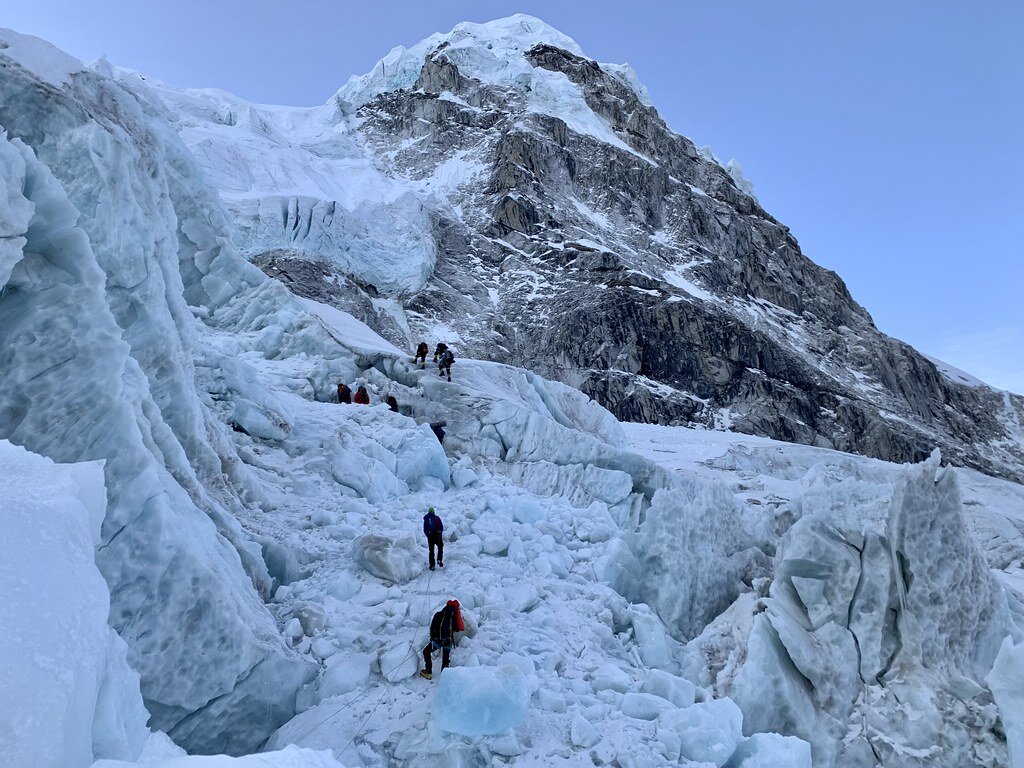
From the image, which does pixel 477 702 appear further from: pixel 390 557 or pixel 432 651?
pixel 390 557

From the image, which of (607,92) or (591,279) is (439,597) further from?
(607,92)

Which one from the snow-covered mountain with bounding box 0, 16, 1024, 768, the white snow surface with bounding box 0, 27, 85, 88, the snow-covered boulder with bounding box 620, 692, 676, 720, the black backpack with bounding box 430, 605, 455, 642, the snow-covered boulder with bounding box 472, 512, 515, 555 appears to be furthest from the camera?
the snow-covered boulder with bounding box 472, 512, 515, 555

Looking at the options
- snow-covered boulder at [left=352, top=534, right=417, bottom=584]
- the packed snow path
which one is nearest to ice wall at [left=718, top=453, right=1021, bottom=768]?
the packed snow path

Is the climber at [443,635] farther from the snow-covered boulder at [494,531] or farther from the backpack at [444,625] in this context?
the snow-covered boulder at [494,531]

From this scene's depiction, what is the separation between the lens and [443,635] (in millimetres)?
5910

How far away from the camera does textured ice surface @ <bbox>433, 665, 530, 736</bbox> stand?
4969mm

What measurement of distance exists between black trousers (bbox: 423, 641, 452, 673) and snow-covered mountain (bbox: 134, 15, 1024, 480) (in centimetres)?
3745

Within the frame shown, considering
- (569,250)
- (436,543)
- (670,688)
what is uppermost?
(569,250)

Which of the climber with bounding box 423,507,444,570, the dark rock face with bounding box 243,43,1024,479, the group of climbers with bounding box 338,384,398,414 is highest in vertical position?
the dark rock face with bounding box 243,43,1024,479

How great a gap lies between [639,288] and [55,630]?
177 ft

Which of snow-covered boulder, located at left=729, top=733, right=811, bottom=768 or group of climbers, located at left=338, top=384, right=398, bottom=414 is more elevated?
group of climbers, located at left=338, top=384, right=398, bottom=414

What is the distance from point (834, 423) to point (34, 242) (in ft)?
178

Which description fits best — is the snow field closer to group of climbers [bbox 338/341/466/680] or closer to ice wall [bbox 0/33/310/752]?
group of climbers [bbox 338/341/466/680]

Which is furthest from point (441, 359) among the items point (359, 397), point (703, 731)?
point (703, 731)
